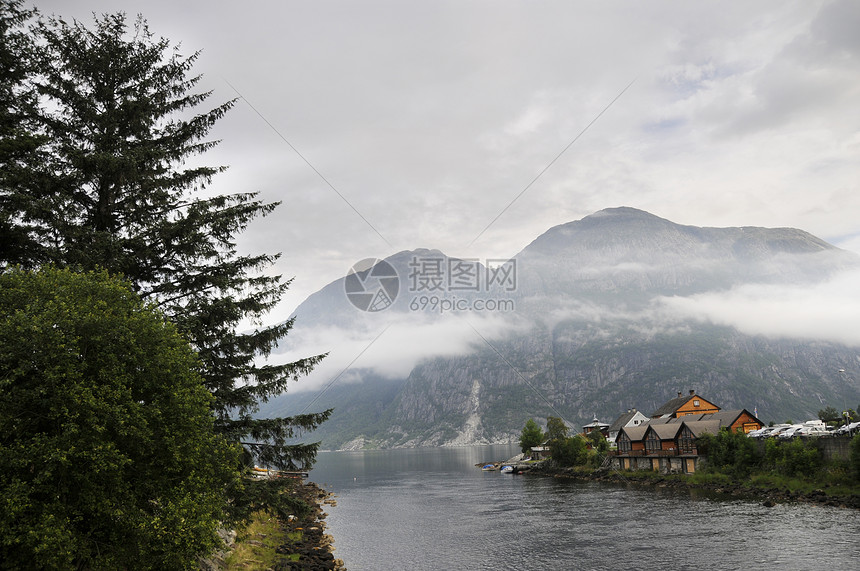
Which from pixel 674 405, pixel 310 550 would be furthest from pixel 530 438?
pixel 310 550

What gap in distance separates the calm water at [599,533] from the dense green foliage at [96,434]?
31.3 metres

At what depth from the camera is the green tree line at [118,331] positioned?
50.3ft

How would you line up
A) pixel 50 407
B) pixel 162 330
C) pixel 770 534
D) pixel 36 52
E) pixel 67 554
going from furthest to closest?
pixel 770 534
pixel 36 52
pixel 162 330
pixel 50 407
pixel 67 554

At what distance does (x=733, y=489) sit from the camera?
7056 cm

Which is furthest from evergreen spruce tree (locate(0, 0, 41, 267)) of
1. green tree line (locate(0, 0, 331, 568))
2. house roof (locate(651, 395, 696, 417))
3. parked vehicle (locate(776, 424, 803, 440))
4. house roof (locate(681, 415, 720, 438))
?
house roof (locate(651, 395, 696, 417))

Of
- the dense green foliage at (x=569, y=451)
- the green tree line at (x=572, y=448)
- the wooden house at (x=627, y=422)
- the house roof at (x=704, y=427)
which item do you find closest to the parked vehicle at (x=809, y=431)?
the house roof at (x=704, y=427)

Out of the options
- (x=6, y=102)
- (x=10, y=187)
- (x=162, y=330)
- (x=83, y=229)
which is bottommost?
(x=162, y=330)

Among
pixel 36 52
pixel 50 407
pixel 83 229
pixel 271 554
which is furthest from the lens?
pixel 271 554

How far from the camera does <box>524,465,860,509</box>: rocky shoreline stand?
55838 millimetres

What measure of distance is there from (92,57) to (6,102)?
4310 millimetres

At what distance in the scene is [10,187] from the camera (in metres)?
19.9

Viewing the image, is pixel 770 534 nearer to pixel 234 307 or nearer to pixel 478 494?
pixel 234 307

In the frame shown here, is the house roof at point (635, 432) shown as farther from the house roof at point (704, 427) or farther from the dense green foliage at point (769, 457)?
the dense green foliage at point (769, 457)

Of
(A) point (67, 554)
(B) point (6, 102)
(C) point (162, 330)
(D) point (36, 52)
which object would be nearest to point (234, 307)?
(C) point (162, 330)
